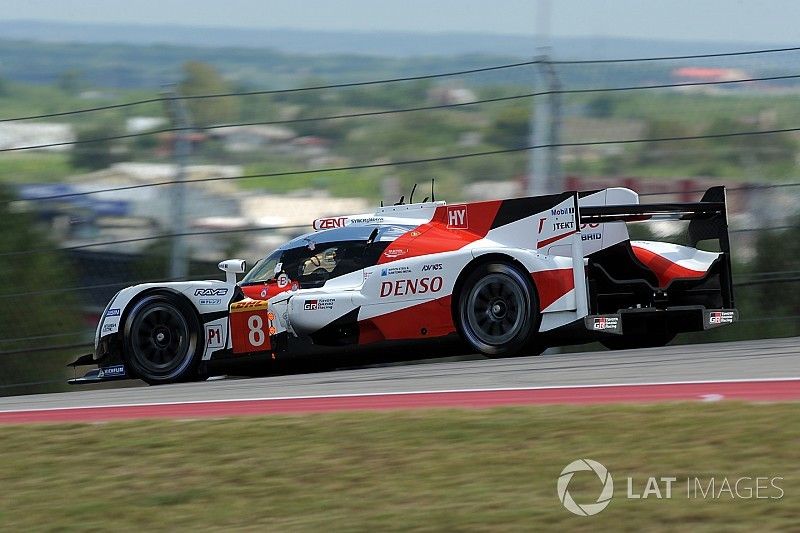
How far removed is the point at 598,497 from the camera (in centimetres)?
480

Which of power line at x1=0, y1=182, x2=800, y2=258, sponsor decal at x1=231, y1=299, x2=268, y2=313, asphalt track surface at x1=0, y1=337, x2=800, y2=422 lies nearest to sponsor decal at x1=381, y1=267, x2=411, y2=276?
asphalt track surface at x1=0, y1=337, x2=800, y2=422

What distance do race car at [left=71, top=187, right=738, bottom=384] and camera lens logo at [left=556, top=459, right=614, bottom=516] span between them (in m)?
3.64

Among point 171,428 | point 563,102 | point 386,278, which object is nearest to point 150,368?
point 386,278

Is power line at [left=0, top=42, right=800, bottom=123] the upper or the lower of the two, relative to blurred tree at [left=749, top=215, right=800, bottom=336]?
upper

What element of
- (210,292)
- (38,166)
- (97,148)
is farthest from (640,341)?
(38,166)

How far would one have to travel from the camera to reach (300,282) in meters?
9.75

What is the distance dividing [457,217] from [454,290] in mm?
686

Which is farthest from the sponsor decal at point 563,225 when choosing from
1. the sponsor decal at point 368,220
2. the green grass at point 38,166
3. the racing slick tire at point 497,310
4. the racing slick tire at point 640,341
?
the green grass at point 38,166

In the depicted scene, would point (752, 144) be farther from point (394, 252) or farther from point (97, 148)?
point (97, 148)

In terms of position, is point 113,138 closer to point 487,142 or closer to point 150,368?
point 150,368

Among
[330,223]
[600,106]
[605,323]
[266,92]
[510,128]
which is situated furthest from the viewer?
[266,92]

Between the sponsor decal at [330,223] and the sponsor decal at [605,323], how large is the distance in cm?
221

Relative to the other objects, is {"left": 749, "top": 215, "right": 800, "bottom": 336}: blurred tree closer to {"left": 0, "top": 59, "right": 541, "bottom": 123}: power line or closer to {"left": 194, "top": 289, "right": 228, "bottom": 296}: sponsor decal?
{"left": 0, "top": 59, "right": 541, "bottom": 123}: power line

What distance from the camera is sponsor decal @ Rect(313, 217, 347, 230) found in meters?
9.97
